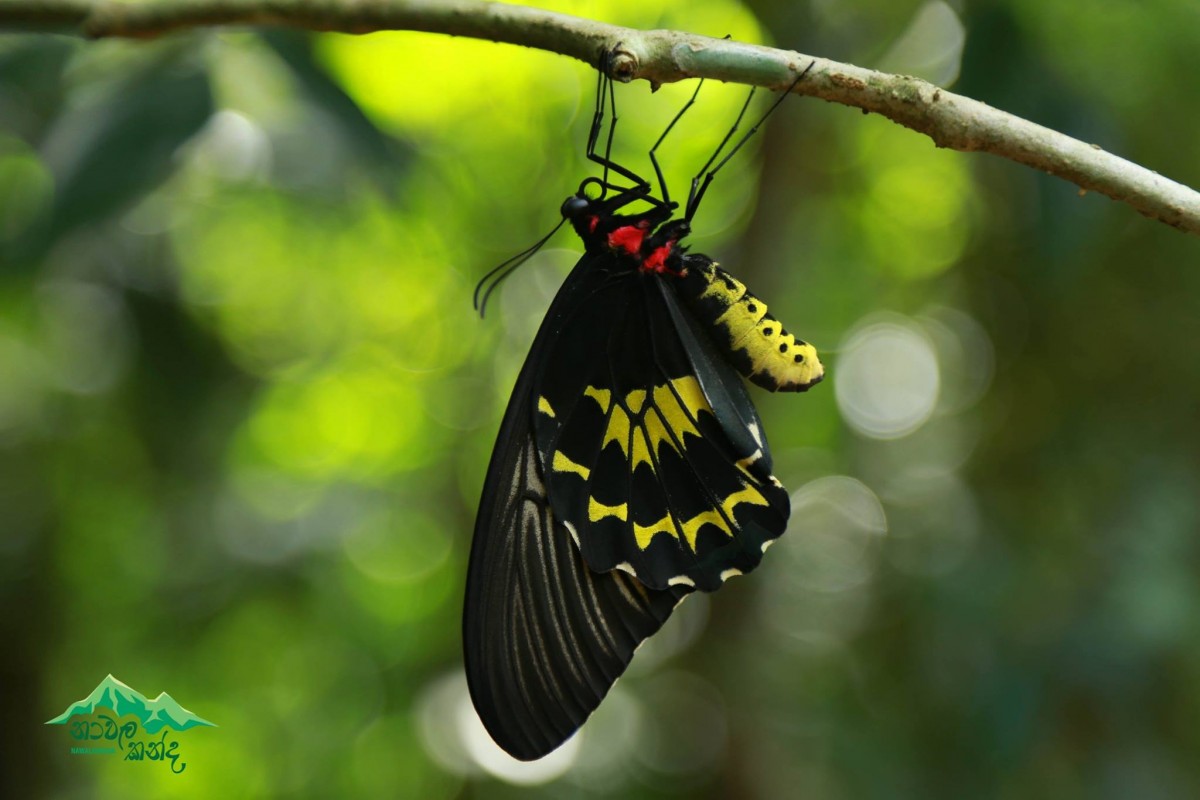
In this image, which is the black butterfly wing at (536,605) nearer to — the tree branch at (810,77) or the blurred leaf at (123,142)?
the tree branch at (810,77)

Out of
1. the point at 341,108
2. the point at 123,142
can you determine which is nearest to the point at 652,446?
the point at 341,108

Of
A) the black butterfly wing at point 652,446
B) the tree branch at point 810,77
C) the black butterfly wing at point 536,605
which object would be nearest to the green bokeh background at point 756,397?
the black butterfly wing at point 652,446

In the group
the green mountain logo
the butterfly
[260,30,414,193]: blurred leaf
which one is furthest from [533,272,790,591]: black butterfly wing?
the green mountain logo

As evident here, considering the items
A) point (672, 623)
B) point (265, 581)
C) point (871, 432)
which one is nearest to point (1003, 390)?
point (871, 432)

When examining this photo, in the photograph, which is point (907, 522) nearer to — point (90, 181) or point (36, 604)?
point (90, 181)

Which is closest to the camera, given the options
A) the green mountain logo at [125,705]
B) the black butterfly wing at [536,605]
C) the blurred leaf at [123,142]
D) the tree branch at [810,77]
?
the tree branch at [810,77]

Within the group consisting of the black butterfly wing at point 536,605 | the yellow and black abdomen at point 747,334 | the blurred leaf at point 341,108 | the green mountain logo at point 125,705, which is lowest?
the black butterfly wing at point 536,605
